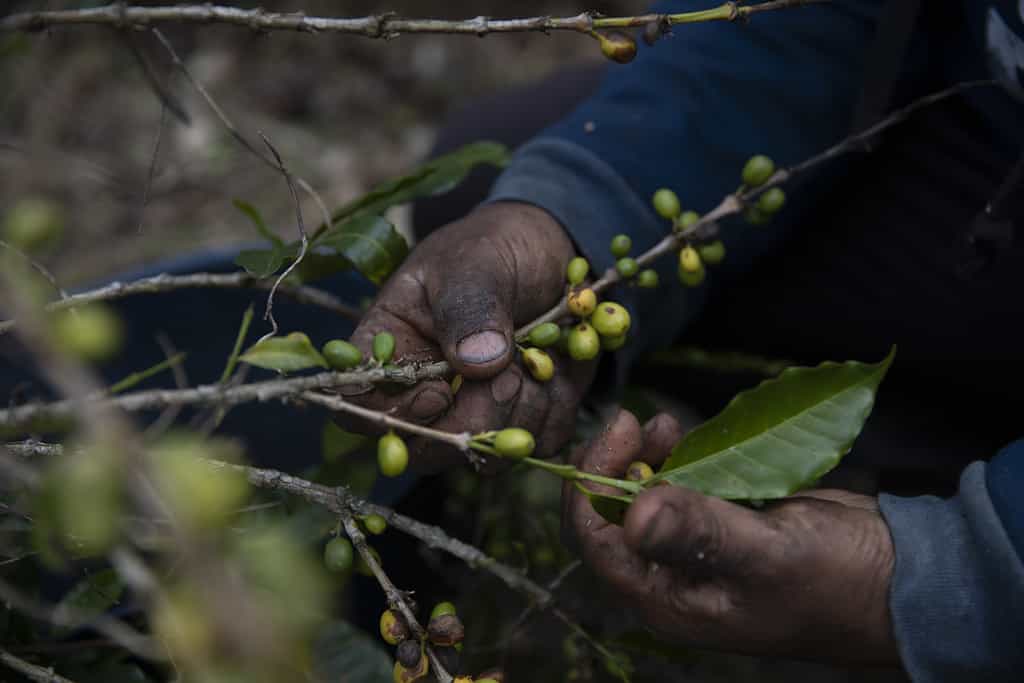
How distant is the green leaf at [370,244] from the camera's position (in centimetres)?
122

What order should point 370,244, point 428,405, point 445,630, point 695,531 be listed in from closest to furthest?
point 695,531, point 445,630, point 428,405, point 370,244

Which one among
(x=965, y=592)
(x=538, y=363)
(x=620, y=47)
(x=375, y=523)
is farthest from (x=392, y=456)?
(x=965, y=592)

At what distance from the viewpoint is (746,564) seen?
0.93m

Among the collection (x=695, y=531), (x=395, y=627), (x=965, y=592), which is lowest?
(x=395, y=627)

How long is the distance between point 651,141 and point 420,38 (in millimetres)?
2383

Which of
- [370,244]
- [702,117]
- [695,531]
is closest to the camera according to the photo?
[695,531]

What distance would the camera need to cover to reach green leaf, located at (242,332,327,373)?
0.88 meters

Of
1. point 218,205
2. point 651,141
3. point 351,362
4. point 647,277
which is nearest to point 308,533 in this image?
point 351,362

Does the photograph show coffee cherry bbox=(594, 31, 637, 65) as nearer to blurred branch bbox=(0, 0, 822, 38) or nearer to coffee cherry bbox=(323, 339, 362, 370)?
blurred branch bbox=(0, 0, 822, 38)

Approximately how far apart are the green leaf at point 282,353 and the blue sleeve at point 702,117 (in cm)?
71

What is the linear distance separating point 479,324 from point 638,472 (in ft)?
0.87

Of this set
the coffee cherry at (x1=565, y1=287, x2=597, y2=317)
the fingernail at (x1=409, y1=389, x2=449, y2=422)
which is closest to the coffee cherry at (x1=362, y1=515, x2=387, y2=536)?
the fingernail at (x1=409, y1=389, x2=449, y2=422)

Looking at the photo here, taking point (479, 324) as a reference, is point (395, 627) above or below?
below

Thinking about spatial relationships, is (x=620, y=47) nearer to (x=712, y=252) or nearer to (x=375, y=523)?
(x=712, y=252)
